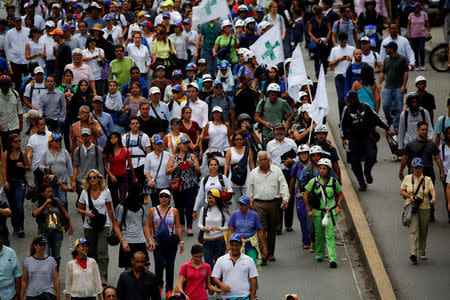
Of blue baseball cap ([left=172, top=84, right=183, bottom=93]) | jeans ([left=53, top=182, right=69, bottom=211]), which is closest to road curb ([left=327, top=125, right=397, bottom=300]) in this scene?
blue baseball cap ([left=172, top=84, right=183, bottom=93])

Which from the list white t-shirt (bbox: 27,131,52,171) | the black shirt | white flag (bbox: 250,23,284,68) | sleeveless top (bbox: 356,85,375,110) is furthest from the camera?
white flag (bbox: 250,23,284,68)

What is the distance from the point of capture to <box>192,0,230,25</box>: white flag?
2380cm

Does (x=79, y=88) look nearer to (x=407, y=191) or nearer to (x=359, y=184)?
(x=359, y=184)

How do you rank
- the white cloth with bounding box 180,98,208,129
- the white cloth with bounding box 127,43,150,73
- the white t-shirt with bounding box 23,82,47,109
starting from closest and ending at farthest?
the white cloth with bounding box 180,98,208,129 < the white t-shirt with bounding box 23,82,47,109 < the white cloth with bounding box 127,43,150,73

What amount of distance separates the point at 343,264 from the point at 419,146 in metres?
2.51

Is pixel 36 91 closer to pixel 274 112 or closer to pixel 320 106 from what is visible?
pixel 274 112

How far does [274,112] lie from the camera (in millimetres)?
18609

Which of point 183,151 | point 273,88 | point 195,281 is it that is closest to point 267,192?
point 183,151

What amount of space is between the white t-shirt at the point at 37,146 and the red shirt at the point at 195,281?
16.7ft

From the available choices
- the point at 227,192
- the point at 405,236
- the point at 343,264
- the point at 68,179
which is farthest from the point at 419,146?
the point at 68,179

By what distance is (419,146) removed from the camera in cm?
1681

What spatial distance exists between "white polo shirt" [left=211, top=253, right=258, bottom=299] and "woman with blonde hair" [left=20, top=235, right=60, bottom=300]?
2.16 m

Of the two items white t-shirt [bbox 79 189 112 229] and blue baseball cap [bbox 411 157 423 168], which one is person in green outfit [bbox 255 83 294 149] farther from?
white t-shirt [bbox 79 189 112 229]

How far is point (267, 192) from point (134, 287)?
3.51 m
